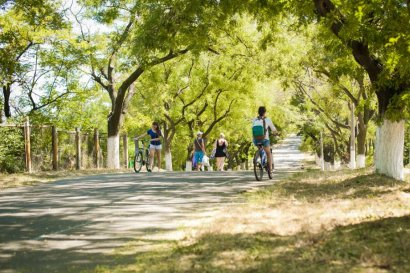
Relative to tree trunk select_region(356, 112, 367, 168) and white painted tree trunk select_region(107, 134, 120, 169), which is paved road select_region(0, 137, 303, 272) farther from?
tree trunk select_region(356, 112, 367, 168)

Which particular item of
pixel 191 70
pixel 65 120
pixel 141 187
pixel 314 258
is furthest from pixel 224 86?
pixel 314 258

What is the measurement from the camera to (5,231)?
7.58 metres

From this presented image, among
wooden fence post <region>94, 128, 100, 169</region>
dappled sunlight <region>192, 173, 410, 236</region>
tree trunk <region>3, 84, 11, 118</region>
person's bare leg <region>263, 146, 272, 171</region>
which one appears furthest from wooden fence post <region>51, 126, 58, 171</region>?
tree trunk <region>3, 84, 11, 118</region>

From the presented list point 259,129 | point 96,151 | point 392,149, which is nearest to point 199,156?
point 96,151

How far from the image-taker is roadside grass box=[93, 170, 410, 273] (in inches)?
202

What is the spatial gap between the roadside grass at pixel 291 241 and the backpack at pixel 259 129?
443cm

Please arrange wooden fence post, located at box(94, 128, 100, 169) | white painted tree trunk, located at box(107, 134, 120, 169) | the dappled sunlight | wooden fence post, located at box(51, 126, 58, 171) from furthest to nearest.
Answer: white painted tree trunk, located at box(107, 134, 120, 169), wooden fence post, located at box(94, 128, 100, 169), wooden fence post, located at box(51, 126, 58, 171), the dappled sunlight

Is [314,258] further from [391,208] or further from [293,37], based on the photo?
[293,37]

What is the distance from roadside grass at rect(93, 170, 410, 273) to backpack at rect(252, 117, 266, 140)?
4.43 m

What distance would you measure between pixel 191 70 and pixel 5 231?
33380mm

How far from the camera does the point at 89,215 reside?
863cm

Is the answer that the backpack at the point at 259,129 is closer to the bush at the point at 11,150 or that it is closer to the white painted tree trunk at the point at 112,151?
the bush at the point at 11,150

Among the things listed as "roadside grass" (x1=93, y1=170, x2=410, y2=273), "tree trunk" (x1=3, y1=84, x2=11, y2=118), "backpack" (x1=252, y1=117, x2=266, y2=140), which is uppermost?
"tree trunk" (x1=3, y1=84, x2=11, y2=118)

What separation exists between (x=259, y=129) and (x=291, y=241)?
7.82 metres
